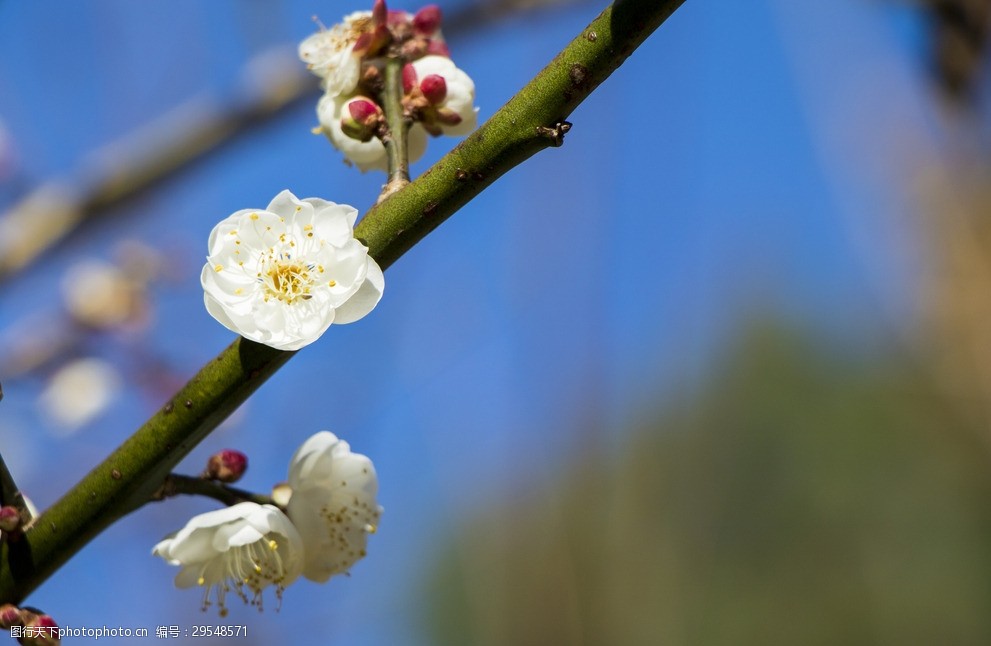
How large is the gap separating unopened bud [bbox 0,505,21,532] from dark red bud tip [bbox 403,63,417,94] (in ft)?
1.77

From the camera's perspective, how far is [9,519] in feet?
2.32

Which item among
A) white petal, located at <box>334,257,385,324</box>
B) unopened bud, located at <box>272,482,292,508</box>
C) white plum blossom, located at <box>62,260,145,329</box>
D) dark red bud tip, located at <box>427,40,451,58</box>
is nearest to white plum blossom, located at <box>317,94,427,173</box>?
dark red bud tip, located at <box>427,40,451,58</box>

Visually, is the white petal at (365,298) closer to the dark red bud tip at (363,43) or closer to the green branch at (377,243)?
the green branch at (377,243)

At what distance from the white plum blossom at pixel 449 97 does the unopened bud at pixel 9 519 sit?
539 mm

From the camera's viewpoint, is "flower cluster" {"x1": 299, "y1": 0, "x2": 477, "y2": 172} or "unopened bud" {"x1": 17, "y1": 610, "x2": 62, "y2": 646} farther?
"flower cluster" {"x1": 299, "y1": 0, "x2": 477, "y2": 172}

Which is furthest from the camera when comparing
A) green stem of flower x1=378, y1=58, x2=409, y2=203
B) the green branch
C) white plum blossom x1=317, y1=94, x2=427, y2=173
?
white plum blossom x1=317, y1=94, x2=427, y2=173

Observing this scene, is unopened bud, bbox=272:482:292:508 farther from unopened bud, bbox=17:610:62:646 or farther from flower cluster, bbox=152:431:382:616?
unopened bud, bbox=17:610:62:646

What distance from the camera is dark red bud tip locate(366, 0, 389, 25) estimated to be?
36.1 inches

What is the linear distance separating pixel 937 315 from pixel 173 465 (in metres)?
4.17

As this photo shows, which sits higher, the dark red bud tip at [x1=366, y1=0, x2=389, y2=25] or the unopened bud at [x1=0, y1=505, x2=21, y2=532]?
the dark red bud tip at [x1=366, y1=0, x2=389, y2=25]

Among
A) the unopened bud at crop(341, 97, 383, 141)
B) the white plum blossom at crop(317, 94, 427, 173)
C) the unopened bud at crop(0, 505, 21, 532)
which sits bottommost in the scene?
the unopened bud at crop(0, 505, 21, 532)

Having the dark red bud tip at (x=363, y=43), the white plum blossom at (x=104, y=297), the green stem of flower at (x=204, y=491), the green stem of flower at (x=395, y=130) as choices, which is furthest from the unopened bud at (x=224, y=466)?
the white plum blossom at (x=104, y=297)

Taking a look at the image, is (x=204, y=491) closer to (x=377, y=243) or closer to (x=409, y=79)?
(x=377, y=243)

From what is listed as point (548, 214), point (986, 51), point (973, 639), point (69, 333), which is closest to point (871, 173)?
point (986, 51)
